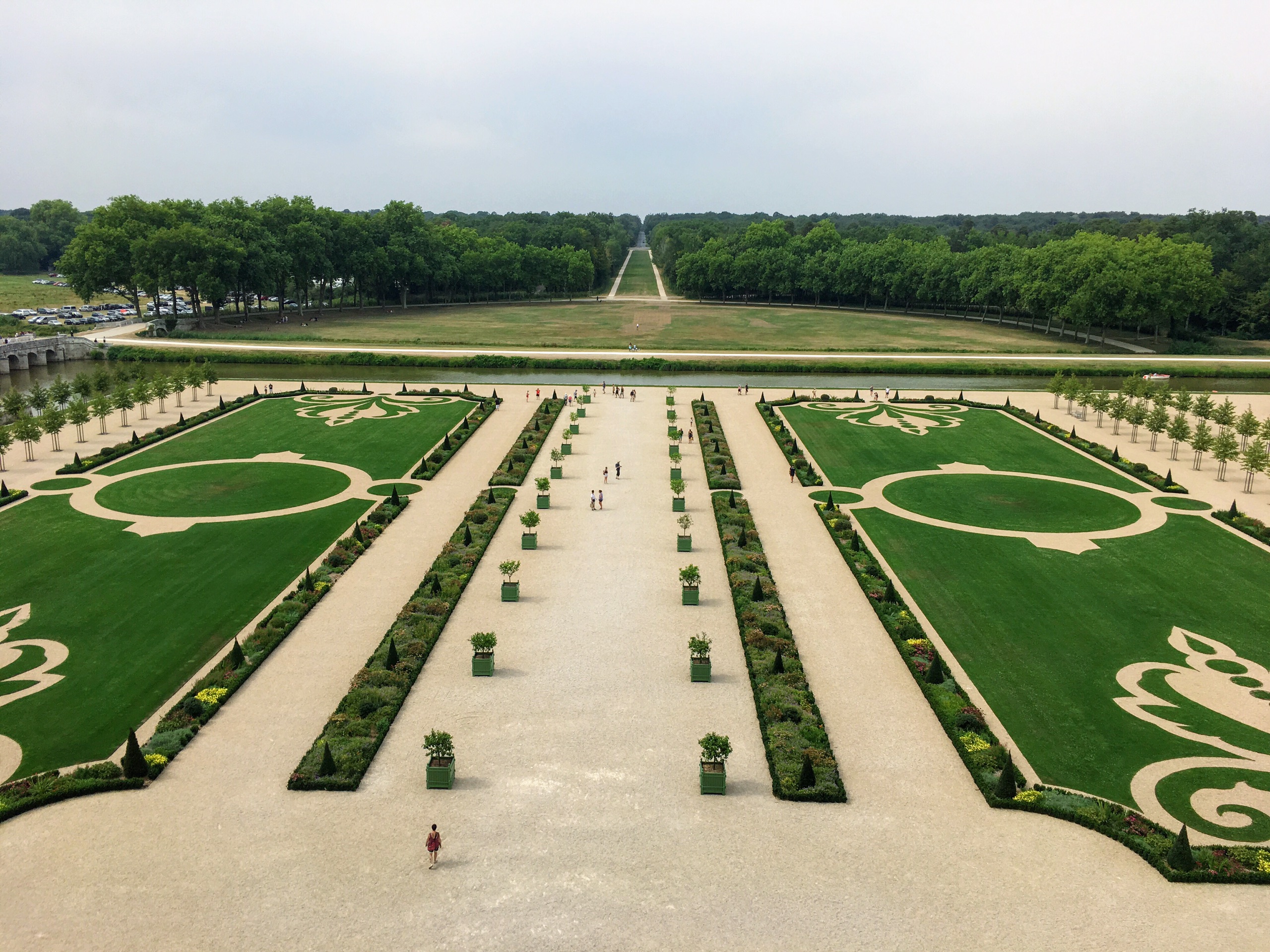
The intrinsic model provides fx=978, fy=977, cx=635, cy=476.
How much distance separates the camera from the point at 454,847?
27.0 m

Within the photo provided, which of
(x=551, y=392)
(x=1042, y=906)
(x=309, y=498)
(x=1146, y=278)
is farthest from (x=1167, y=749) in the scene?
(x=1146, y=278)

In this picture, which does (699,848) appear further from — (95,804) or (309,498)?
(309,498)

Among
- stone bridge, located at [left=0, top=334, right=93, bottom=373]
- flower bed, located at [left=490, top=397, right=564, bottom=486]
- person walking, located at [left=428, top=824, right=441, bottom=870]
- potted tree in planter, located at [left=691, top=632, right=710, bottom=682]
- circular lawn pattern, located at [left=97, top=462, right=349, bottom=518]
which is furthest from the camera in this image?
stone bridge, located at [left=0, top=334, right=93, bottom=373]

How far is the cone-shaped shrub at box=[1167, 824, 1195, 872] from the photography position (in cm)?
2612

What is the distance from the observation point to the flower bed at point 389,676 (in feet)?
99.7

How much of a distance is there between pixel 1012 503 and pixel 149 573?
4865 centimetres

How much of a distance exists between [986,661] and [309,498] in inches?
1592

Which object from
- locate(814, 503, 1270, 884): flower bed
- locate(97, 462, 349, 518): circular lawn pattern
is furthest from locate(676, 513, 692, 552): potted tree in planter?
locate(97, 462, 349, 518): circular lawn pattern

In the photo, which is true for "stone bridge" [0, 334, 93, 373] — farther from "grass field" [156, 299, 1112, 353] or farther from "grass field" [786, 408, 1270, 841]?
"grass field" [786, 408, 1270, 841]

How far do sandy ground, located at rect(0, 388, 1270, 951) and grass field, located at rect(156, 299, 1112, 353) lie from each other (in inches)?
3981

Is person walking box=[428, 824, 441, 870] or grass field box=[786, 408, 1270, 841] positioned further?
grass field box=[786, 408, 1270, 841]

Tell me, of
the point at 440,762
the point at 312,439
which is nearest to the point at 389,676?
the point at 440,762

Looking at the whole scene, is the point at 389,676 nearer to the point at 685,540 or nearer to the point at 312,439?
the point at 685,540

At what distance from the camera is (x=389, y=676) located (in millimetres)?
35812
